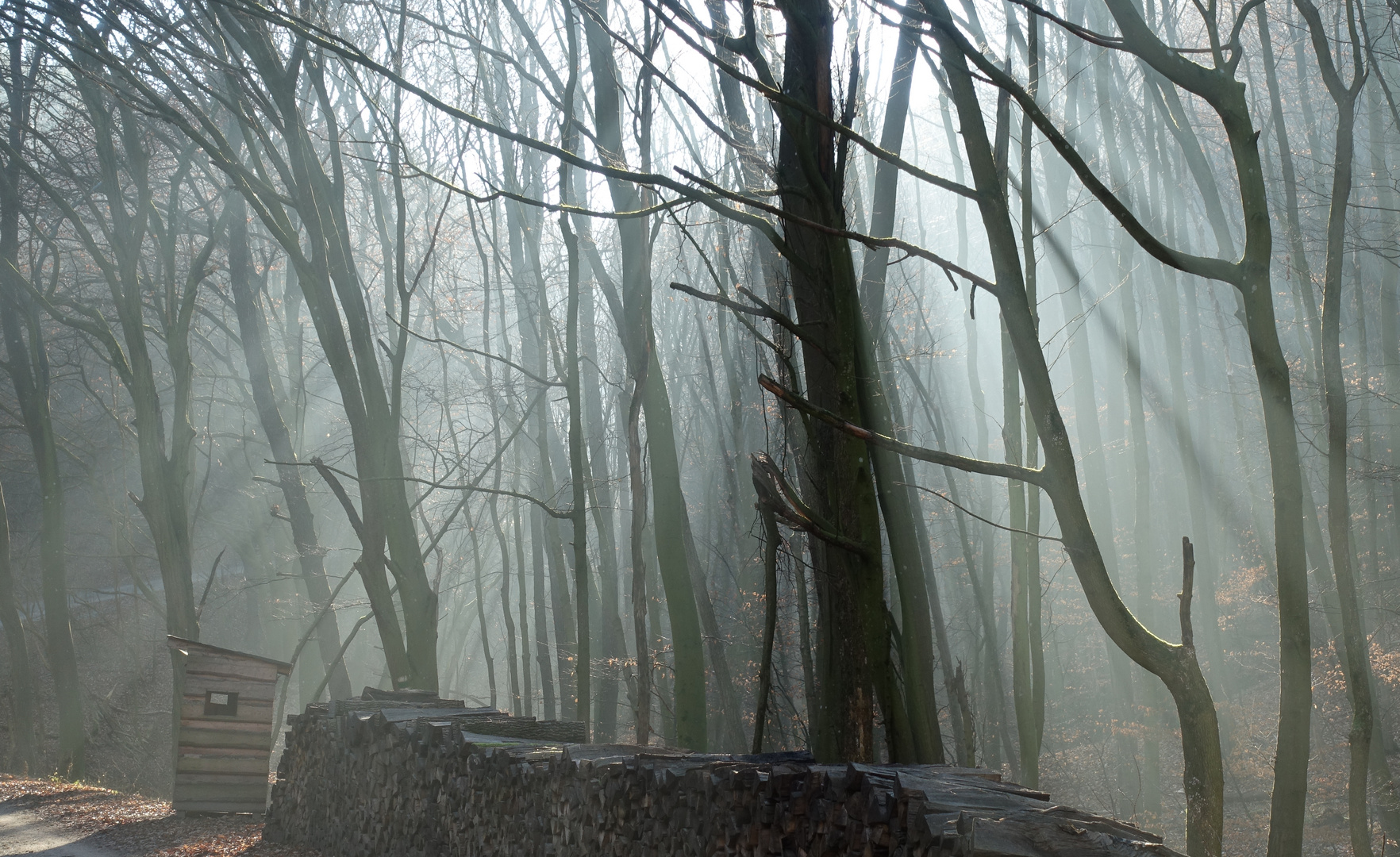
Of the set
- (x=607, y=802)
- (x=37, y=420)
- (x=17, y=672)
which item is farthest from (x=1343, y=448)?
(x=17, y=672)

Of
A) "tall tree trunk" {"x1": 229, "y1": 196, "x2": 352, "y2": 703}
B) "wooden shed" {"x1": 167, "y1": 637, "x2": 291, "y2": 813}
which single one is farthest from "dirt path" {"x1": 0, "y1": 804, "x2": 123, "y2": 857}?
"tall tree trunk" {"x1": 229, "y1": 196, "x2": 352, "y2": 703}

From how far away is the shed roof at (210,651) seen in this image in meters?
8.50

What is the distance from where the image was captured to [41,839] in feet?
25.8

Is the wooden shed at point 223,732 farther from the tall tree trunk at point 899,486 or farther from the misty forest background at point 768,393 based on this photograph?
the tall tree trunk at point 899,486

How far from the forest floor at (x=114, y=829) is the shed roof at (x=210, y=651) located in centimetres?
141

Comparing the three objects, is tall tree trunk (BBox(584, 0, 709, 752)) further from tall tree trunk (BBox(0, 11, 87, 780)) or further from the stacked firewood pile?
tall tree trunk (BBox(0, 11, 87, 780))

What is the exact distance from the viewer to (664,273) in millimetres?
22234

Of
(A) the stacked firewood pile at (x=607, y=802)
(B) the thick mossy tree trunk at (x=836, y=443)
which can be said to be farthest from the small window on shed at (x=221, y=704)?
(B) the thick mossy tree trunk at (x=836, y=443)

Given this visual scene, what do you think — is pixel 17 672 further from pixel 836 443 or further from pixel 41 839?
pixel 836 443

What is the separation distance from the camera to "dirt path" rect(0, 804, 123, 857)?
285 inches

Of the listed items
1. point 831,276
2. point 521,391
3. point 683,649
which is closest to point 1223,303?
point 521,391

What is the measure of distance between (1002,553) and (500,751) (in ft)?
69.9

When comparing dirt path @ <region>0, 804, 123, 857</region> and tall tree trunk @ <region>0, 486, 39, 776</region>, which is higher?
tall tree trunk @ <region>0, 486, 39, 776</region>

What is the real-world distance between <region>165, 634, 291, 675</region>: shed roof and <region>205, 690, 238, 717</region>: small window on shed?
0.39 meters
